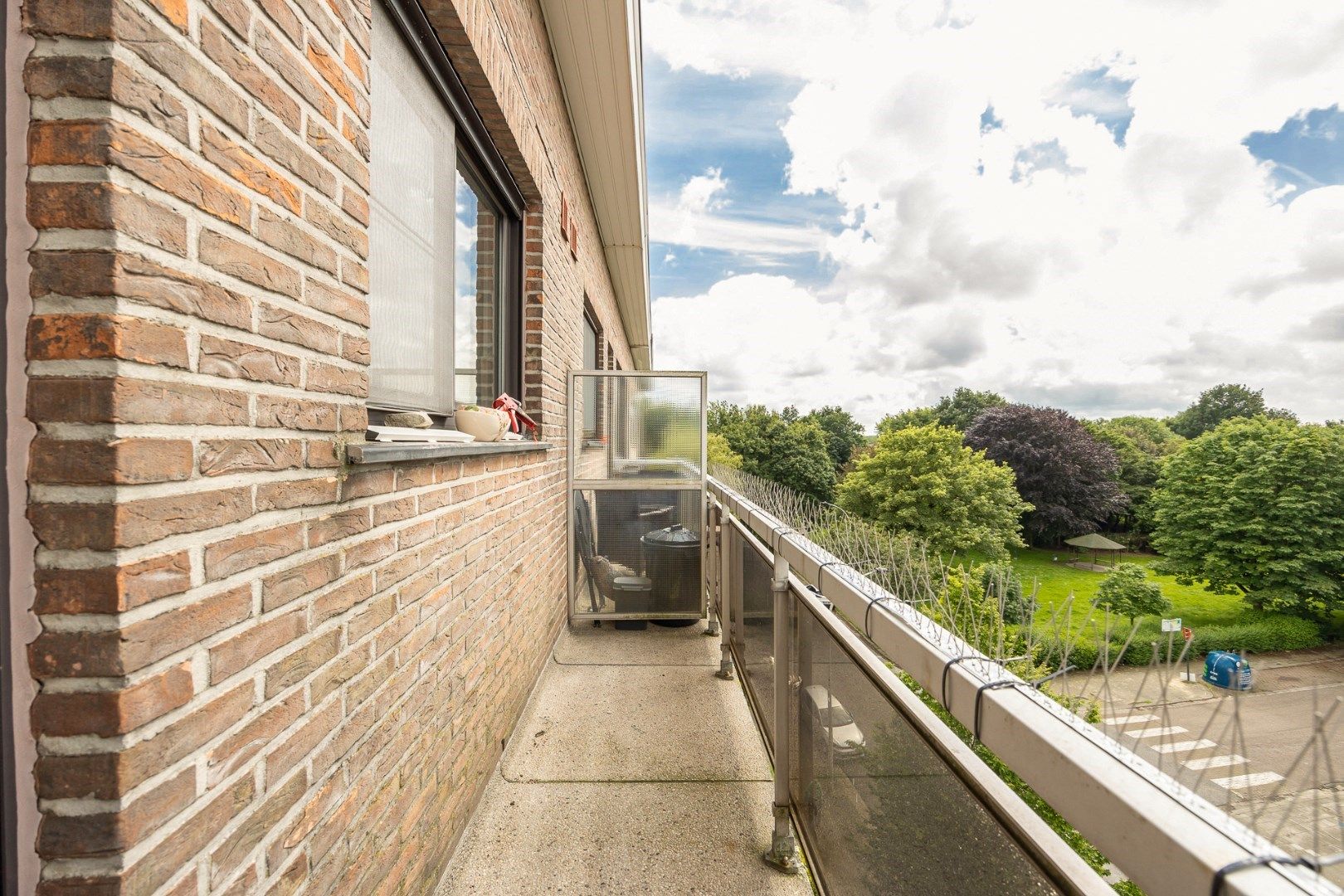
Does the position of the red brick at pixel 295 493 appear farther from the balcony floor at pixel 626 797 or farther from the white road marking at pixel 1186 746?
the balcony floor at pixel 626 797

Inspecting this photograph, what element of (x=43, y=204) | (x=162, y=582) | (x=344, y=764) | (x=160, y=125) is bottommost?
(x=344, y=764)

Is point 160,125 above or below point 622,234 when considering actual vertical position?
below

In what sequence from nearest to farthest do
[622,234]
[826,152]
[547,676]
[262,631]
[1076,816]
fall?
[1076,816] < [262,631] < [547,676] < [622,234] < [826,152]

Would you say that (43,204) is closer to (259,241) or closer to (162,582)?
(259,241)

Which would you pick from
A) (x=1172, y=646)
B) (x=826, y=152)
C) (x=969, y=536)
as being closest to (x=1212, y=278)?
(x=969, y=536)

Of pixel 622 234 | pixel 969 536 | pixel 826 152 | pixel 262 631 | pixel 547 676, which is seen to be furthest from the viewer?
pixel 969 536

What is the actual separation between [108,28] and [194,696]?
38.3 inches

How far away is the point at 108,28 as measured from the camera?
82cm

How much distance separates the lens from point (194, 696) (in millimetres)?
952

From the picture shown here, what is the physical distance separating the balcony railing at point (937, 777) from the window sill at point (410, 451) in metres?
1.19

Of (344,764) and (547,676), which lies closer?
(344,764)

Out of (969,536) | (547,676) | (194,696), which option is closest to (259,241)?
(194,696)

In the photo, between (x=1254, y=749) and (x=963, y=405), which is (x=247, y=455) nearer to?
(x=1254, y=749)

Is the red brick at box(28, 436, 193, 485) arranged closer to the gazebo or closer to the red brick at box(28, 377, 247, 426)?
the red brick at box(28, 377, 247, 426)
